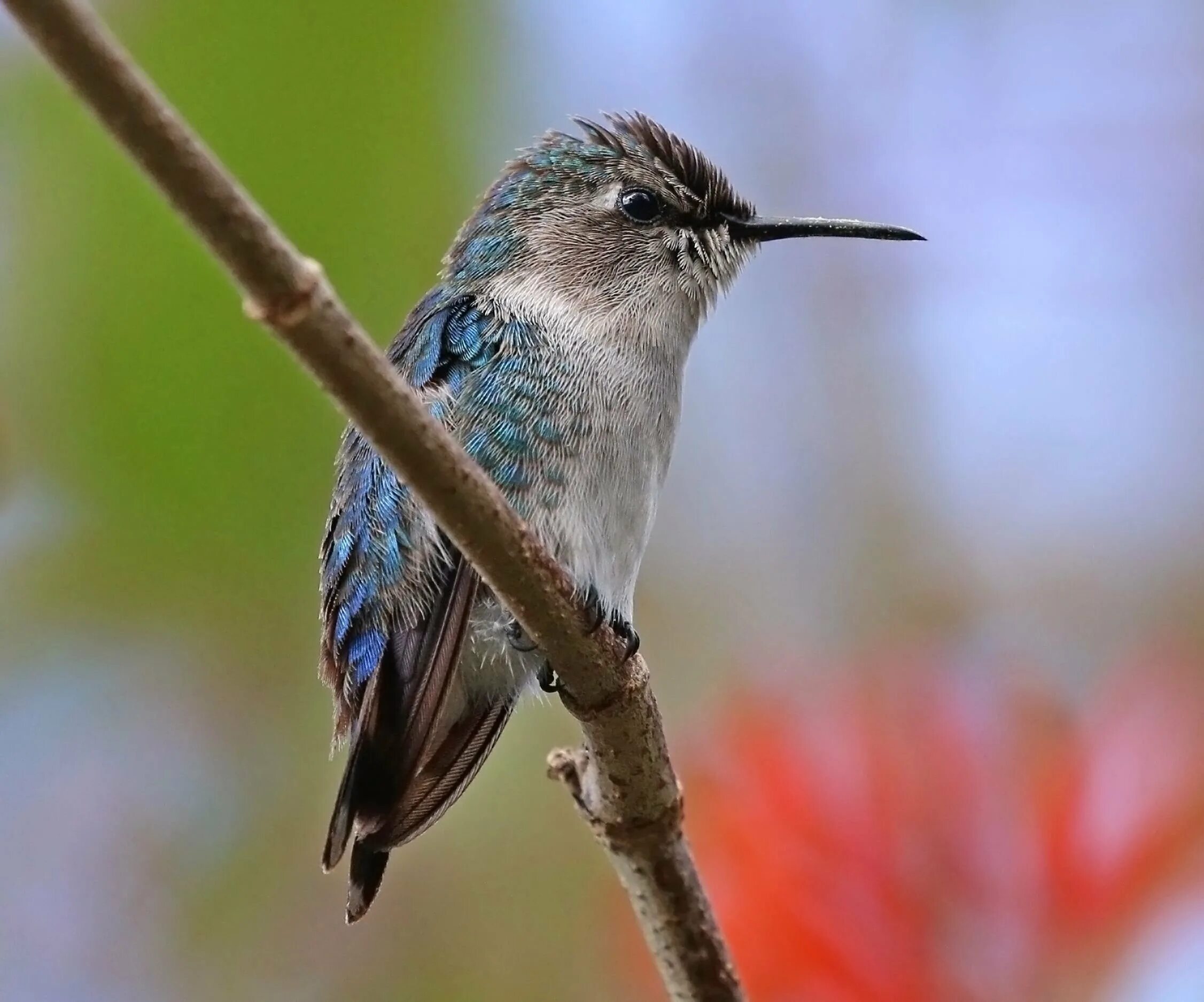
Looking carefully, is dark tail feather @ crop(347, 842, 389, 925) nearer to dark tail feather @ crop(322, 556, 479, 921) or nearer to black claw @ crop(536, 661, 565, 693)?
dark tail feather @ crop(322, 556, 479, 921)

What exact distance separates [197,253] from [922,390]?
156 cm

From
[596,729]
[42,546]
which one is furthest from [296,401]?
[596,729]

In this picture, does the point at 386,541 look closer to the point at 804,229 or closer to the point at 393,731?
the point at 393,731

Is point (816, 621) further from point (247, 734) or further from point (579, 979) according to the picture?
point (247, 734)

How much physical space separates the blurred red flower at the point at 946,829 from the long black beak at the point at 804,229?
0.90 metres

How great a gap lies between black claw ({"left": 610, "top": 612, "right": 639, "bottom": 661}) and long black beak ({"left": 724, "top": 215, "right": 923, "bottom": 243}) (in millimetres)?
664

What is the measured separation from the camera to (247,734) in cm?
269

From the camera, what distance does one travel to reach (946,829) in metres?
2.12

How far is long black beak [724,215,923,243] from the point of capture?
6.08 feet

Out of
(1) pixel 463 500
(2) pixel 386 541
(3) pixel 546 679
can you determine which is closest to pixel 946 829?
(3) pixel 546 679

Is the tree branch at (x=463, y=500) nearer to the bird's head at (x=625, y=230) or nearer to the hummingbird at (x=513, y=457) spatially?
the hummingbird at (x=513, y=457)

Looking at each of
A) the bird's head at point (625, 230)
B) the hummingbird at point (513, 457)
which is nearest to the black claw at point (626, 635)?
the hummingbird at point (513, 457)

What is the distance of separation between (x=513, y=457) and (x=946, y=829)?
1057 mm

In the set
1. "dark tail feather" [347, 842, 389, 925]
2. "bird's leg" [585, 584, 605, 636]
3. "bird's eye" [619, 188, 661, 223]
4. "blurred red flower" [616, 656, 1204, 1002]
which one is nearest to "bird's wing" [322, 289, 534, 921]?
"dark tail feather" [347, 842, 389, 925]
